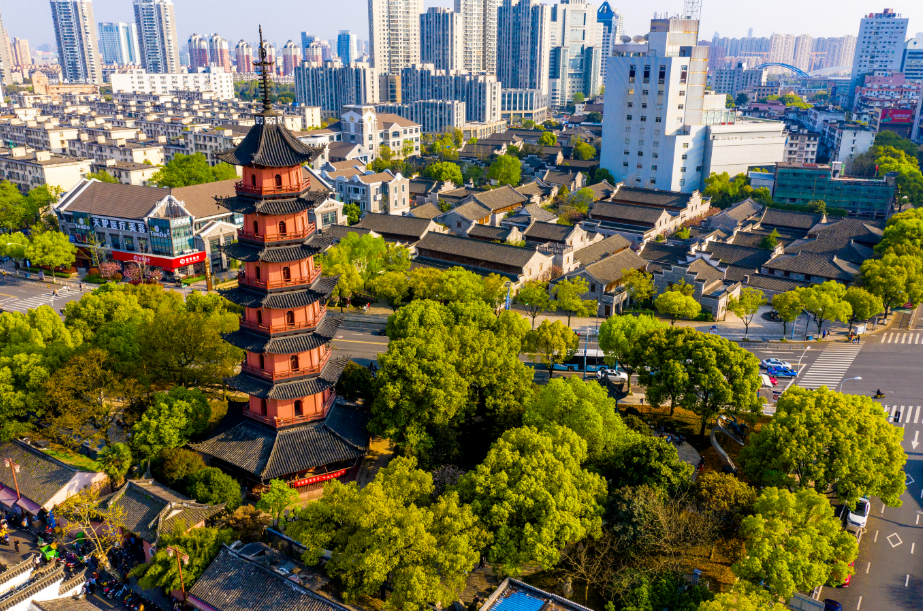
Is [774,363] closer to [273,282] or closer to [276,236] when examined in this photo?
[273,282]

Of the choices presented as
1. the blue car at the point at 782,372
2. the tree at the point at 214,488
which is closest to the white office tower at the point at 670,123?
the blue car at the point at 782,372

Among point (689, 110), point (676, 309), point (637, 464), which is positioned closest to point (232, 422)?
point (637, 464)

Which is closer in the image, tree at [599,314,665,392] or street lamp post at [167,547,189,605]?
street lamp post at [167,547,189,605]

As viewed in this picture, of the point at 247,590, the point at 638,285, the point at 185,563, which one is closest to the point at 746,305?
the point at 638,285

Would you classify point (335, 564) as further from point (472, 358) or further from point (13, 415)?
point (13, 415)

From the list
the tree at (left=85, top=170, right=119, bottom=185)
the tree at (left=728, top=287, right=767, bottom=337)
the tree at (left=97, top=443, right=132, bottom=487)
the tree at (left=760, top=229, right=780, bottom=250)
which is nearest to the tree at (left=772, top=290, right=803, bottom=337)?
the tree at (left=728, top=287, right=767, bottom=337)

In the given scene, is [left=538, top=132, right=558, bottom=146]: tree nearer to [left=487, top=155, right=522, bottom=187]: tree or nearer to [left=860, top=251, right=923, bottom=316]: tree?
[left=487, top=155, right=522, bottom=187]: tree

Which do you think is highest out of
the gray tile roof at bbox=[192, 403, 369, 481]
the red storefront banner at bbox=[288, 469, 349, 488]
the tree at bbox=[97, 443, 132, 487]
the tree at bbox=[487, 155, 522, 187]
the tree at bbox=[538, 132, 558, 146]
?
the tree at bbox=[538, 132, 558, 146]
